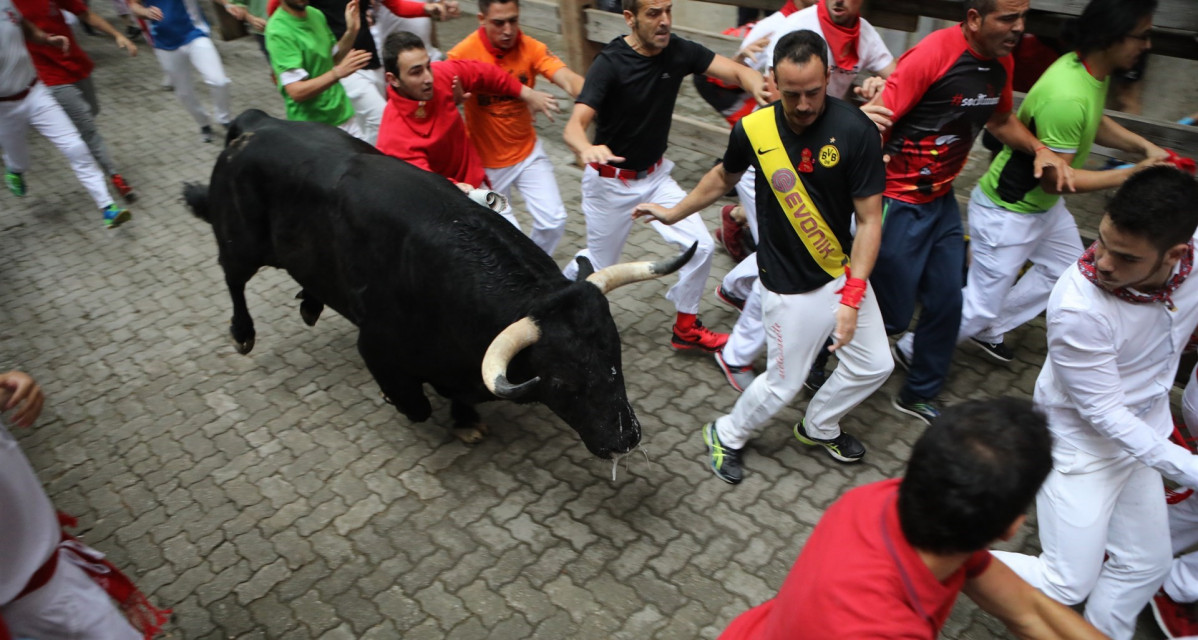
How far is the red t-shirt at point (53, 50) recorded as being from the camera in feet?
22.9

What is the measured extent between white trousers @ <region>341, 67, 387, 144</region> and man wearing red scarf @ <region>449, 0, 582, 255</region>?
4.93 feet

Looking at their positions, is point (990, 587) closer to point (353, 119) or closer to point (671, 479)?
point (671, 479)

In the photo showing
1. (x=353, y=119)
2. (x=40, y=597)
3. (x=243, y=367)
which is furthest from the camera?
(x=353, y=119)

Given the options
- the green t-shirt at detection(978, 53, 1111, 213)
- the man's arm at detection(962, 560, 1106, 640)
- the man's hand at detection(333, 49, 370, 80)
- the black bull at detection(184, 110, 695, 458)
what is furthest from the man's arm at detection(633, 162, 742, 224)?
the man's hand at detection(333, 49, 370, 80)

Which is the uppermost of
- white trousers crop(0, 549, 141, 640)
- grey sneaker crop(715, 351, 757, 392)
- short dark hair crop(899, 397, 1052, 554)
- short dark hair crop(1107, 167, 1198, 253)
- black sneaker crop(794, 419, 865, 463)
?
short dark hair crop(1107, 167, 1198, 253)

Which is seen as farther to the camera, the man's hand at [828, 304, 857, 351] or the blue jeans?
the blue jeans

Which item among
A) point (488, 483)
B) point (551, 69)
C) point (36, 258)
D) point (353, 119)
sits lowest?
point (36, 258)

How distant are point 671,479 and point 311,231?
101 inches

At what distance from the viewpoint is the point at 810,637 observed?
74.1 inches

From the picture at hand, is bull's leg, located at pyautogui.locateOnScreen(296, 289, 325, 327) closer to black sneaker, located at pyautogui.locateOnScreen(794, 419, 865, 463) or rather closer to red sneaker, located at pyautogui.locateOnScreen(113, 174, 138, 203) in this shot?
red sneaker, located at pyautogui.locateOnScreen(113, 174, 138, 203)

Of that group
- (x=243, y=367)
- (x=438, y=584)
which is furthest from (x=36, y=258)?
(x=438, y=584)

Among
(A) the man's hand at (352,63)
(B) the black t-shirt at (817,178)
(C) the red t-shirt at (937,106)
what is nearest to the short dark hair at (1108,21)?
(C) the red t-shirt at (937,106)

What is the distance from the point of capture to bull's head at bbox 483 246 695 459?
12.2 ft

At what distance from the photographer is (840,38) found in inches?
208
